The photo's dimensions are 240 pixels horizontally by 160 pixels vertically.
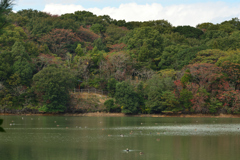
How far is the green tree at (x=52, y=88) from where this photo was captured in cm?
5253

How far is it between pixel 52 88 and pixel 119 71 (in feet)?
45.1

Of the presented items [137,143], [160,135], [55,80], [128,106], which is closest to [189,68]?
[128,106]

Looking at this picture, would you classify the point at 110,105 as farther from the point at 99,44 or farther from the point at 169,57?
the point at 99,44

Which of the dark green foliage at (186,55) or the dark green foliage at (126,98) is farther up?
the dark green foliage at (186,55)

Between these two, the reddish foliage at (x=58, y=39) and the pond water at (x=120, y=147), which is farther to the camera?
the reddish foliage at (x=58, y=39)

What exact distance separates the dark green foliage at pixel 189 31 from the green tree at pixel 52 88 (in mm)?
38207

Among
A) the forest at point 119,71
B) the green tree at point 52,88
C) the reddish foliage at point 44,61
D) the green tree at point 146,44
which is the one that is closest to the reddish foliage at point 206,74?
the forest at point 119,71

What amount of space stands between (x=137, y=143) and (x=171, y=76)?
36.5 metres

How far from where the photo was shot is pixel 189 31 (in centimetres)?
8375

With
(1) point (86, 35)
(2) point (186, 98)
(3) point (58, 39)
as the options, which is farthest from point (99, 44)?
(2) point (186, 98)

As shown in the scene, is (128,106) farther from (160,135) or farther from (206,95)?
(160,135)

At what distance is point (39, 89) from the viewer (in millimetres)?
53062

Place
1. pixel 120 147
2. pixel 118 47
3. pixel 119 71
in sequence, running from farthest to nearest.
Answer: pixel 118 47, pixel 119 71, pixel 120 147

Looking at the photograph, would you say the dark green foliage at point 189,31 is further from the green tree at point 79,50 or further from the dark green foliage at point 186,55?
the green tree at point 79,50
